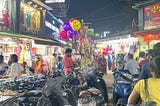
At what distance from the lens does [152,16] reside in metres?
22.9

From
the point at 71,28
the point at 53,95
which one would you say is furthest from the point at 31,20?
the point at 53,95

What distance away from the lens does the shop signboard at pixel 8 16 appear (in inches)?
717

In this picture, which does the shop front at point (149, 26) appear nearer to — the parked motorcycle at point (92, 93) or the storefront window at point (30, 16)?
the storefront window at point (30, 16)

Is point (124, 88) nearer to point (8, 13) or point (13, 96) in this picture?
point (13, 96)

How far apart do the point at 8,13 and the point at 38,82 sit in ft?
44.4

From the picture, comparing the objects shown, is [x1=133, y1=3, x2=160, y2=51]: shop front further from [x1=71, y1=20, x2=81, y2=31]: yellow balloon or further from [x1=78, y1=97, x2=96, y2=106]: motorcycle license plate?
[x1=78, y1=97, x2=96, y2=106]: motorcycle license plate

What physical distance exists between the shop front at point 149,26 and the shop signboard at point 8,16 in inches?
366

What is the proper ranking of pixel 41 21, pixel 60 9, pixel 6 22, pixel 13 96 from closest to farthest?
pixel 13 96
pixel 6 22
pixel 41 21
pixel 60 9

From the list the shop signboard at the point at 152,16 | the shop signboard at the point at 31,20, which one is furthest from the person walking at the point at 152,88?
the shop signboard at the point at 152,16

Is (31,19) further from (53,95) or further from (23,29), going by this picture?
(53,95)

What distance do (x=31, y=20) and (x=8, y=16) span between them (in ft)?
16.3

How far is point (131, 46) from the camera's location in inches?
1014

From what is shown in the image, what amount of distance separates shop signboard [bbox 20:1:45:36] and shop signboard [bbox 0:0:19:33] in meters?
1.08

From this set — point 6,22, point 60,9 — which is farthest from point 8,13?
point 60,9
